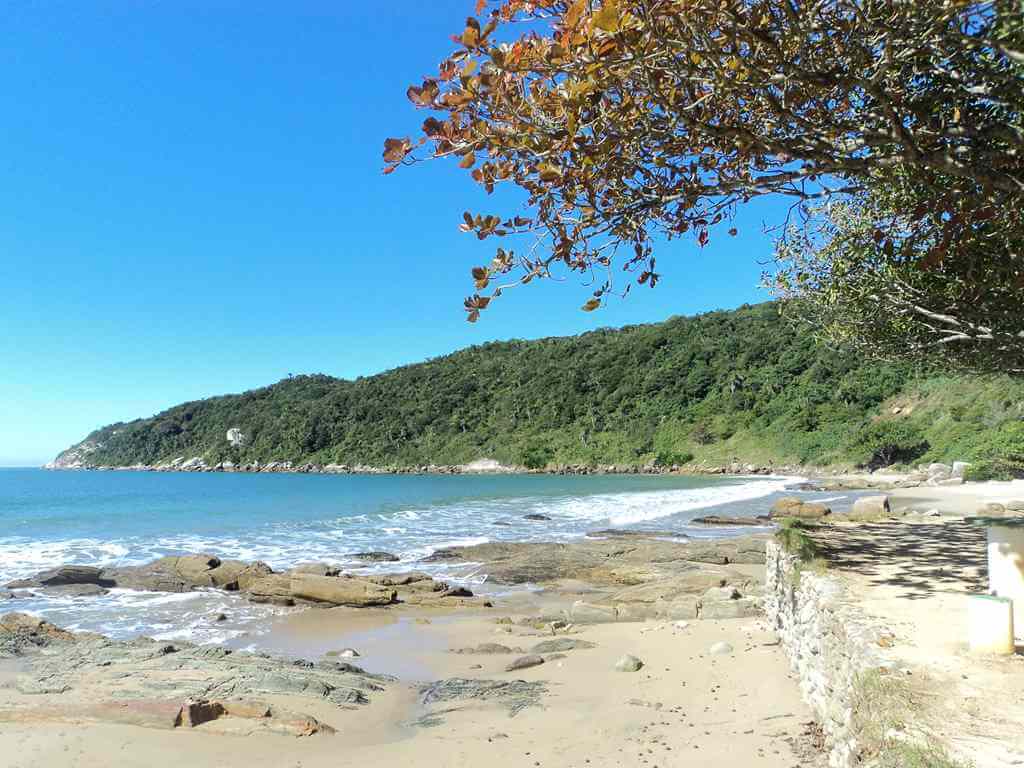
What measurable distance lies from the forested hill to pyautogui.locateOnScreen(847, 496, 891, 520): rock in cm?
1935

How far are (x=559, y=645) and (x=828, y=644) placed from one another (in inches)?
187

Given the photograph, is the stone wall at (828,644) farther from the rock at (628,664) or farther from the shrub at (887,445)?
the shrub at (887,445)

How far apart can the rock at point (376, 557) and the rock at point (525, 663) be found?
1080 cm

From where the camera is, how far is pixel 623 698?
7.83 m

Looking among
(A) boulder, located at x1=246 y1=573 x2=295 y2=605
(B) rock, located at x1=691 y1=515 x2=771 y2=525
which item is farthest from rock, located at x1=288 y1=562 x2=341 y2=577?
(B) rock, located at x1=691 y1=515 x2=771 y2=525

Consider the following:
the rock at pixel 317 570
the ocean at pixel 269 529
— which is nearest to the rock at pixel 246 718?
the ocean at pixel 269 529

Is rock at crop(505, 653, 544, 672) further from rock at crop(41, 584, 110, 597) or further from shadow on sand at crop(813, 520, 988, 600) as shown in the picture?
rock at crop(41, 584, 110, 597)

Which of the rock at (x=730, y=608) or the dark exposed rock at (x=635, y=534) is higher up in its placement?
the rock at (x=730, y=608)

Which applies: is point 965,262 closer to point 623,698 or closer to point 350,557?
point 623,698

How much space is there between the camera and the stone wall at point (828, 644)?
17.2ft

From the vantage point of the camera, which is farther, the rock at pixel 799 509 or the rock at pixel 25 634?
the rock at pixel 799 509

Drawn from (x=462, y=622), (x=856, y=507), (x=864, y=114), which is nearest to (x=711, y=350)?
(x=856, y=507)

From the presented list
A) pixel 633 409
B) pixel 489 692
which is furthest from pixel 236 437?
pixel 489 692

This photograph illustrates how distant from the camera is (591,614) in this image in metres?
12.2
